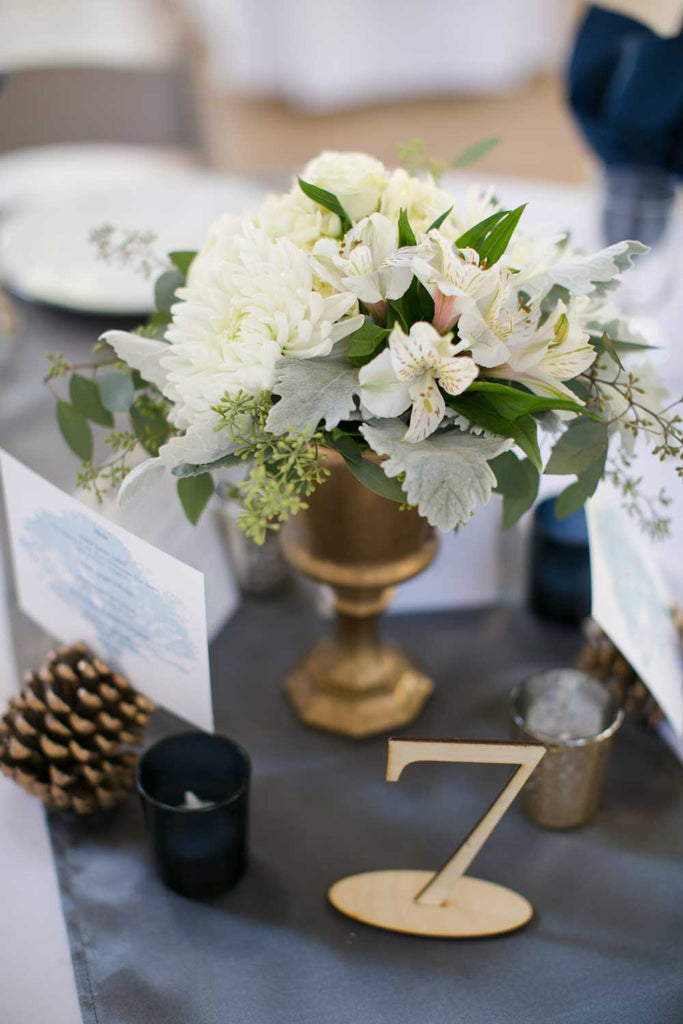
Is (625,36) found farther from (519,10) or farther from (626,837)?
(519,10)

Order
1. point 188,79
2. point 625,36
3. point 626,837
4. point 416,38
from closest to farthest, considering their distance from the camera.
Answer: point 626,837 < point 625,36 < point 188,79 < point 416,38

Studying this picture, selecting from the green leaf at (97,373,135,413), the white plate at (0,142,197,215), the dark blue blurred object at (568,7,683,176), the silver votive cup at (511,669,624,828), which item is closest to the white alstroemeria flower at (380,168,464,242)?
the green leaf at (97,373,135,413)

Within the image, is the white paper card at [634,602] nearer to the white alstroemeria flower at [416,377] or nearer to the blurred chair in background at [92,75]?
the white alstroemeria flower at [416,377]

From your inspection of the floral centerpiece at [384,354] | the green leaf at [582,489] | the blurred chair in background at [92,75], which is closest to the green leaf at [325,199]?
the floral centerpiece at [384,354]

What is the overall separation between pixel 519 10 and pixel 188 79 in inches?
105

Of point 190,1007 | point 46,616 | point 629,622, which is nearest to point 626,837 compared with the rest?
point 629,622

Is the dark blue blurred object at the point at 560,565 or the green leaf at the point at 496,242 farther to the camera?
the dark blue blurred object at the point at 560,565

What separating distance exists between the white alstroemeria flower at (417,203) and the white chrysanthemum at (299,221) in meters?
0.03

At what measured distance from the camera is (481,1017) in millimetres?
533

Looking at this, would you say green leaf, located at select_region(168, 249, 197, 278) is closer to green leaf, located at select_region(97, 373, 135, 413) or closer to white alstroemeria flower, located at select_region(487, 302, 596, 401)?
green leaf, located at select_region(97, 373, 135, 413)

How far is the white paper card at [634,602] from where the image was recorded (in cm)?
64

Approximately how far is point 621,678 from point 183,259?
1.46 feet

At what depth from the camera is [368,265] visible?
0.52 m

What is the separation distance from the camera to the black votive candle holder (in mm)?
568
